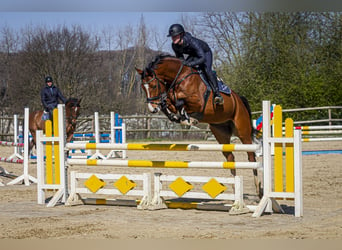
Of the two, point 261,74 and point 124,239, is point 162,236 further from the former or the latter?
point 261,74

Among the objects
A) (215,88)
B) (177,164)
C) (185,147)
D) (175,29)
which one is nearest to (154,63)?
(175,29)

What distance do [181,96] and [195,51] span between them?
54cm

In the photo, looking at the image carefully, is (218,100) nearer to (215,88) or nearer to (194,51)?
(215,88)

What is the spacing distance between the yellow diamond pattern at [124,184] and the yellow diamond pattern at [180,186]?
1.57 feet

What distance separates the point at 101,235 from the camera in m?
4.27

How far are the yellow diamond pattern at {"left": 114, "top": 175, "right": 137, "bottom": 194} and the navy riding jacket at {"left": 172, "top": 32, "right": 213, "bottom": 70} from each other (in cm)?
150

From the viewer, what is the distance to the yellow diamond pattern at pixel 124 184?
5.84 meters

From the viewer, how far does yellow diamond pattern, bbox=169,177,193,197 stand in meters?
5.62

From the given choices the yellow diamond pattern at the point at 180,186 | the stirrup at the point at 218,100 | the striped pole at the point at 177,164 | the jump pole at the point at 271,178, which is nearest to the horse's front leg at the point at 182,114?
the stirrup at the point at 218,100

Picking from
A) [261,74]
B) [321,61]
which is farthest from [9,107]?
[321,61]

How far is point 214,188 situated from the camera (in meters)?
5.45

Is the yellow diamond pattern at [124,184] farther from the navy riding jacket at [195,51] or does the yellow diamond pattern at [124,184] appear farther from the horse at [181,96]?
the navy riding jacket at [195,51]

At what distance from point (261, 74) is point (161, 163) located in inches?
686

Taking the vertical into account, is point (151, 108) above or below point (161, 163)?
above
